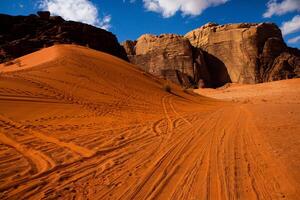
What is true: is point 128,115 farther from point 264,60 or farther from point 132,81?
point 264,60

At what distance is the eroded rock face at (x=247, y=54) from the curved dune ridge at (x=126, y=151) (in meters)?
28.6

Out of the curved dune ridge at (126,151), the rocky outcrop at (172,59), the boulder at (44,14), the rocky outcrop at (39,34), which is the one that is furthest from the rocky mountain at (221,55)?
the curved dune ridge at (126,151)

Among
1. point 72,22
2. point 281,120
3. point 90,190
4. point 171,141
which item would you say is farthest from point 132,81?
point 72,22

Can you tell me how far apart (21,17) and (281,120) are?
27.2 metres

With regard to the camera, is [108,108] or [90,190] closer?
[90,190]

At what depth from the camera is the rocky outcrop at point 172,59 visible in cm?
4041

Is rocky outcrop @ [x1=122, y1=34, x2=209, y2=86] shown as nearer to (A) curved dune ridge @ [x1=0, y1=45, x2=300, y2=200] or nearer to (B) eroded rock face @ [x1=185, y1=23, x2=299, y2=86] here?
(B) eroded rock face @ [x1=185, y1=23, x2=299, y2=86]

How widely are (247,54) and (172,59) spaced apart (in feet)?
36.6

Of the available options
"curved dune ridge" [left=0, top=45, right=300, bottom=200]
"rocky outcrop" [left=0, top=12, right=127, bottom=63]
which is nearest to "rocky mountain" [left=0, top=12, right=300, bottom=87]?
"rocky outcrop" [left=0, top=12, right=127, bottom=63]

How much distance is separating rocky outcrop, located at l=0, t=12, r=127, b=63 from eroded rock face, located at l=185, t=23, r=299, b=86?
19.4 m

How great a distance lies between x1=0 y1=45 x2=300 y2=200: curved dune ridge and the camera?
3852mm

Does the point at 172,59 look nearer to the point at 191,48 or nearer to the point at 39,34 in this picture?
the point at 191,48

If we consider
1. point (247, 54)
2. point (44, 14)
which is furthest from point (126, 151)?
point (247, 54)

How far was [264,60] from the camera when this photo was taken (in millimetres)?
36125
